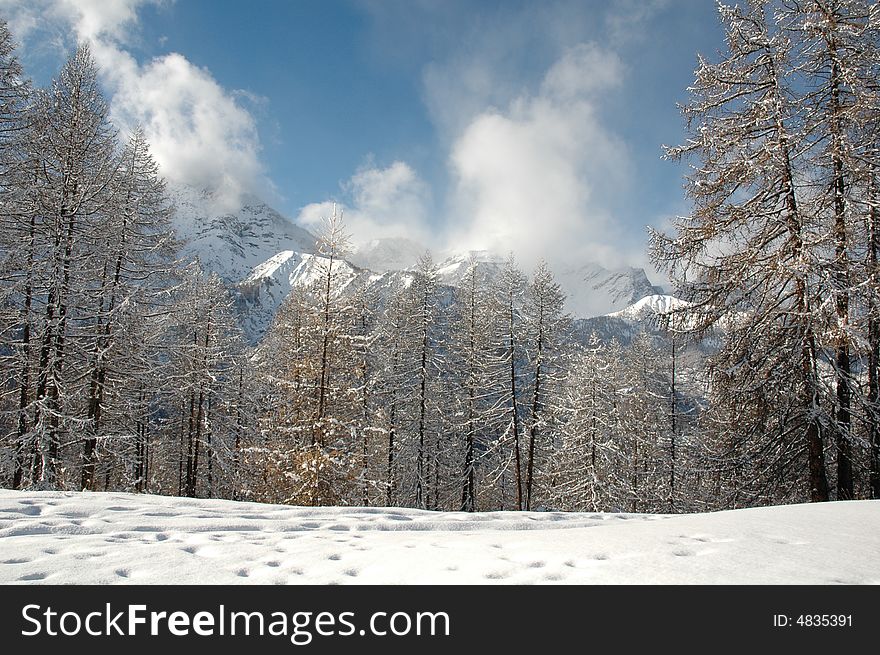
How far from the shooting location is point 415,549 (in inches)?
140

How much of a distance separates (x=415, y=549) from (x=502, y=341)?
18159 mm

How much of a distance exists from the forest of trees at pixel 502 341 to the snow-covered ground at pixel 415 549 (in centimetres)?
410

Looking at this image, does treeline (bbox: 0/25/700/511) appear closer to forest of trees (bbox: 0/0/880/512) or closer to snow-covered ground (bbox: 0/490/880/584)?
forest of trees (bbox: 0/0/880/512)

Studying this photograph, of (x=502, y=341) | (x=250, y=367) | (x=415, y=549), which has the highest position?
(x=502, y=341)

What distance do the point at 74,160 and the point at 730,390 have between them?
16843 mm

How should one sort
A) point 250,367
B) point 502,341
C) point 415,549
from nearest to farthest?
point 415,549
point 502,341
point 250,367

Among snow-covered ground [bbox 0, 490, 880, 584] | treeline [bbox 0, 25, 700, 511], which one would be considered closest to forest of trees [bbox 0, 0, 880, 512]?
treeline [bbox 0, 25, 700, 511]

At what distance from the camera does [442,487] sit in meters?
22.9

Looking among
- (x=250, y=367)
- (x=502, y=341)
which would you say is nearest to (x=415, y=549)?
(x=502, y=341)

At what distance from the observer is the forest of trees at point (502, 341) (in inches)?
328

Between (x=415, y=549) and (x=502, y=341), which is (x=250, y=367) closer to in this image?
(x=502, y=341)

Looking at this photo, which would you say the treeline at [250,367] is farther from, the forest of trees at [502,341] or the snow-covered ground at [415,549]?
the snow-covered ground at [415,549]

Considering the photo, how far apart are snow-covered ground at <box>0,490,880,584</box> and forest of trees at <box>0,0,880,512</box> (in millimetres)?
4097

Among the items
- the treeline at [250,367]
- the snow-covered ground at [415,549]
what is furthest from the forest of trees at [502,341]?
the snow-covered ground at [415,549]
